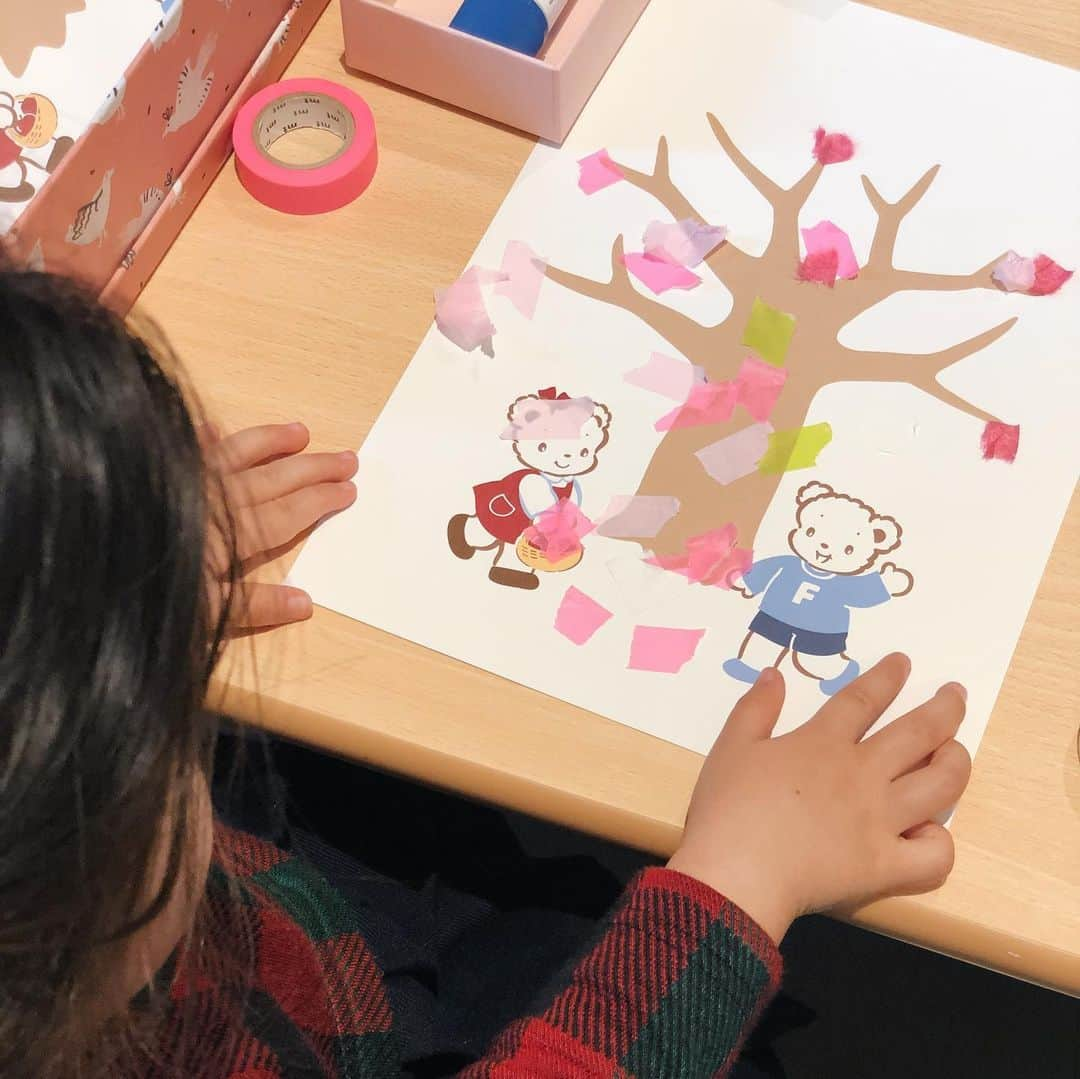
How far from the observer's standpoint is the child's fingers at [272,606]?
0.63 m

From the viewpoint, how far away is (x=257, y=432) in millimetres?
669

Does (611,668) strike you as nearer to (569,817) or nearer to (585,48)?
(569,817)

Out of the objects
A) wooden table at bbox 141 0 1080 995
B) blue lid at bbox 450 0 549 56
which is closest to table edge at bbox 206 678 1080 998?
wooden table at bbox 141 0 1080 995

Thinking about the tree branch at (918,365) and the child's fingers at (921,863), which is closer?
the child's fingers at (921,863)

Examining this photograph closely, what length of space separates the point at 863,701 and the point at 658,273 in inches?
11.0

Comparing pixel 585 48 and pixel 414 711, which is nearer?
pixel 414 711

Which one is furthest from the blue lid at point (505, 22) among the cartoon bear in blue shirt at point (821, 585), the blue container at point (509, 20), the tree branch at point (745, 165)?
the cartoon bear in blue shirt at point (821, 585)

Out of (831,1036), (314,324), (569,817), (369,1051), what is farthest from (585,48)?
(831,1036)

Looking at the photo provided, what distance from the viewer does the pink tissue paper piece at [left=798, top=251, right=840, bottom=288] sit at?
2.39 feet

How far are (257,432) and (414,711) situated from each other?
176 millimetres

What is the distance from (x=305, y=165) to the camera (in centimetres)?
77

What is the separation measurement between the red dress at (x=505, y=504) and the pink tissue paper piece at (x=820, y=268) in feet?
0.63

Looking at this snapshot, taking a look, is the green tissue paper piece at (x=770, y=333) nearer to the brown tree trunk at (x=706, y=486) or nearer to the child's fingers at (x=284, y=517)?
the brown tree trunk at (x=706, y=486)

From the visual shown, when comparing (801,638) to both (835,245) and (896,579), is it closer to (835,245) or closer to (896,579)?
(896,579)
